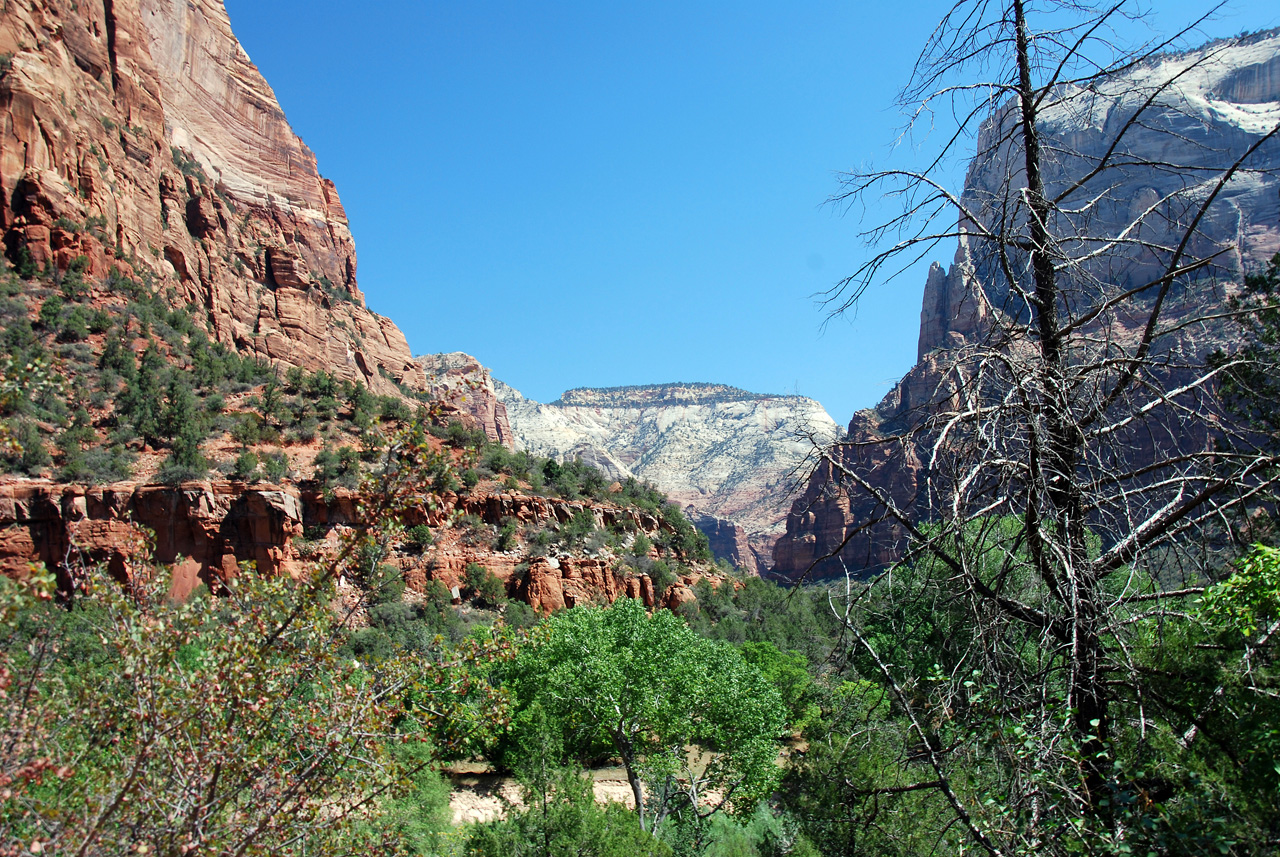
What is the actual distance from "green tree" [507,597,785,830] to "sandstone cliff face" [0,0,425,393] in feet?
130

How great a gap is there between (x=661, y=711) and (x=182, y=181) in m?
61.1

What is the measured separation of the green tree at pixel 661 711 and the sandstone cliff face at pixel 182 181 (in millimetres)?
39559

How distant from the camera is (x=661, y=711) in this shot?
1844 cm

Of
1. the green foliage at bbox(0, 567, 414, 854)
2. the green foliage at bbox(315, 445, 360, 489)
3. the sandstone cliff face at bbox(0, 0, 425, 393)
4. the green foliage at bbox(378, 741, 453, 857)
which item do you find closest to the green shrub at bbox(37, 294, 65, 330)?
the sandstone cliff face at bbox(0, 0, 425, 393)

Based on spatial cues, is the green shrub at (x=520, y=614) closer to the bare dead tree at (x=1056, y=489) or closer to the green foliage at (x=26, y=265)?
the green foliage at (x=26, y=265)

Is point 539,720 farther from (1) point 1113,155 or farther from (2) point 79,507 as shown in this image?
(2) point 79,507

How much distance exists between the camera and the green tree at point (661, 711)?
17906 mm

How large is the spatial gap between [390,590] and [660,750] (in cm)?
1932

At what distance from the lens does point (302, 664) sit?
4551mm

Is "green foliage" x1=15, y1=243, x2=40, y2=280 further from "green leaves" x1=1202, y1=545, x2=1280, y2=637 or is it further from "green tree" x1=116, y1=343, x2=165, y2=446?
"green leaves" x1=1202, y1=545, x2=1280, y2=637

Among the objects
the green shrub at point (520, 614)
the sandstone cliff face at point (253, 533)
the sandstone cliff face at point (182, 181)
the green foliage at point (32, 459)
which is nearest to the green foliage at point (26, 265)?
the sandstone cliff face at point (182, 181)

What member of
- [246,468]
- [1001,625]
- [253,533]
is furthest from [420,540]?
[1001,625]

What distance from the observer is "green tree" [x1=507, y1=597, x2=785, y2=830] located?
705 inches

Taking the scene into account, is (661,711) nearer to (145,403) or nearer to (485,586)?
(485,586)
